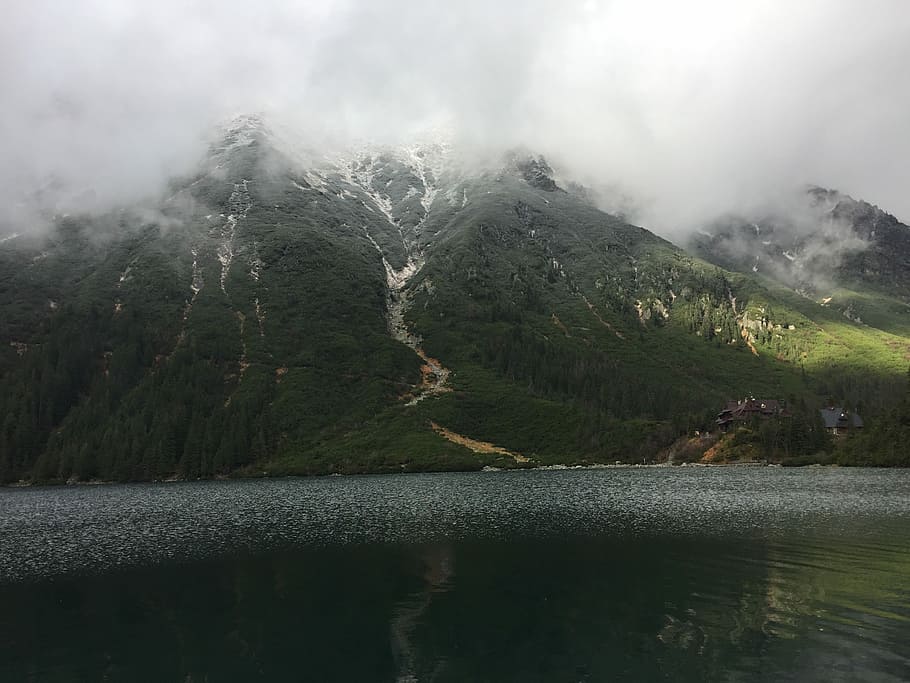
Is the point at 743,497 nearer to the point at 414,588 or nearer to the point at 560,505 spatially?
the point at 560,505

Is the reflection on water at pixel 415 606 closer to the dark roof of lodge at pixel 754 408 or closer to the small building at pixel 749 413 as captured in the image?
the small building at pixel 749 413

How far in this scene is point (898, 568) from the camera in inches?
1606

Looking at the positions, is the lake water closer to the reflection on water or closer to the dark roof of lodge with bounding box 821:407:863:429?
the reflection on water

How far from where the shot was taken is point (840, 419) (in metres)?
181

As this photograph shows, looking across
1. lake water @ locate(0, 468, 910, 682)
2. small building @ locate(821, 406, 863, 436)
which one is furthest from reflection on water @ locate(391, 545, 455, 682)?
small building @ locate(821, 406, 863, 436)

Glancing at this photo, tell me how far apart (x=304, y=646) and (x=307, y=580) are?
1575 cm

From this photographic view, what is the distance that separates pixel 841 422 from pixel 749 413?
26.3 meters

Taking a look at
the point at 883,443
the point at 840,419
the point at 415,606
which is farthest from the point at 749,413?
the point at 415,606

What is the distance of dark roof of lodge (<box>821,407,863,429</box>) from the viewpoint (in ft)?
586

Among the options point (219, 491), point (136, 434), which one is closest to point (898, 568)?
point (219, 491)

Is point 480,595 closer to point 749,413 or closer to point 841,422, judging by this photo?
Result: point 749,413

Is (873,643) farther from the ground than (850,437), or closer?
closer

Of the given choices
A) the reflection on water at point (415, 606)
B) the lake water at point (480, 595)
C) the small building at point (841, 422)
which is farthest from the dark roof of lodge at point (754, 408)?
the reflection on water at point (415, 606)

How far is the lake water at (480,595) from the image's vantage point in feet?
92.3
